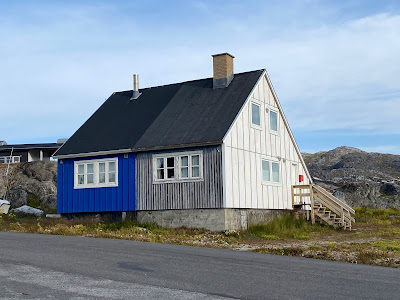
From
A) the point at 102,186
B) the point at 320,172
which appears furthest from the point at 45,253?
the point at 320,172

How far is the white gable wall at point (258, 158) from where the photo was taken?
78.8ft

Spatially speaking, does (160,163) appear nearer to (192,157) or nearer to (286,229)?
(192,157)

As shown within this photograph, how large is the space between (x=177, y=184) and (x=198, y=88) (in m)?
6.32

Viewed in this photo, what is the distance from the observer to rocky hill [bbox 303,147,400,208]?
4200cm

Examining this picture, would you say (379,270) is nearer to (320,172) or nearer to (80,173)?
(80,173)

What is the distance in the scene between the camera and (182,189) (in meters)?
24.4

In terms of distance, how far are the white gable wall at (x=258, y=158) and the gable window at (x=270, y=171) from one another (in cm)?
25

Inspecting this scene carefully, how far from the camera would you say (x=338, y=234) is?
25094 mm

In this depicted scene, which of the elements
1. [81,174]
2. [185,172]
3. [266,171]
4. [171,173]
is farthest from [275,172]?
[81,174]

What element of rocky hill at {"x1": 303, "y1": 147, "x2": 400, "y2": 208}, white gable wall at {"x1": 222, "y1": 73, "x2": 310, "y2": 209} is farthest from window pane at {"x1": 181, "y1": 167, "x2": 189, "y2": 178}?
rocky hill at {"x1": 303, "y1": 147, "x2": 400, "y2": 208}

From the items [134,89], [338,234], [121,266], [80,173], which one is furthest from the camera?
[134,89]

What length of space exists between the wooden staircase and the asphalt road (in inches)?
467

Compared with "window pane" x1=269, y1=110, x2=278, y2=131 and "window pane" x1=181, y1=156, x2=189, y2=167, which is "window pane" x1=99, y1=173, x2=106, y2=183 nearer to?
"window pane" x1=181, y1=156, x2=189, y2=167

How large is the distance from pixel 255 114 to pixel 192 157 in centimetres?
434
